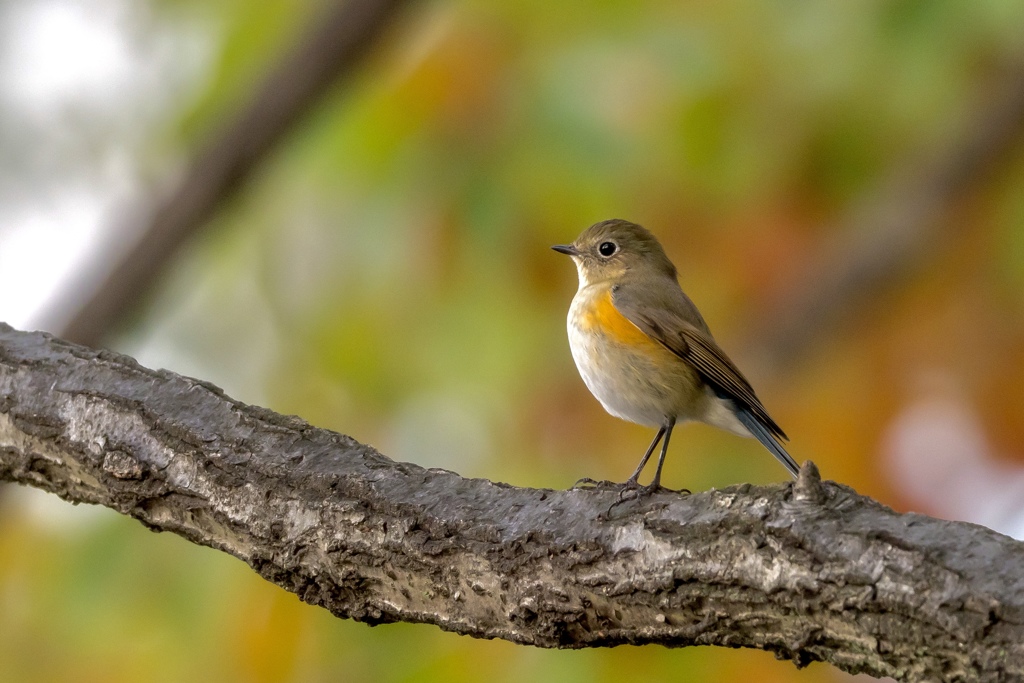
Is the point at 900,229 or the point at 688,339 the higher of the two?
the point at 900,229

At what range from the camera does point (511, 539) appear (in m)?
2.54

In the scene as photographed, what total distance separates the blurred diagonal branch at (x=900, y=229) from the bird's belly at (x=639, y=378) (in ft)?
7.33

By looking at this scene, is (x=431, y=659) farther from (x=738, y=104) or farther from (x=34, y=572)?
(x=738, y=104)

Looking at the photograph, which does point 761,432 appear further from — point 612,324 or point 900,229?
point 900,229

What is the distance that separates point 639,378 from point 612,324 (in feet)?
0.93

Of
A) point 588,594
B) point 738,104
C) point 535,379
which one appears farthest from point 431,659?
point 738,104

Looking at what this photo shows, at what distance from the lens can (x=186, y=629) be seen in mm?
5621

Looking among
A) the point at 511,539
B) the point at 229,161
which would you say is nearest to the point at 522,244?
the point at 229,161

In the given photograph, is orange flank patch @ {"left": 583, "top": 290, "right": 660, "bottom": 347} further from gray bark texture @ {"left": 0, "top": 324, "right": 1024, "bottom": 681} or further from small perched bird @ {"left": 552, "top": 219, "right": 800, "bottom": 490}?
gray bark texture @ {"left": 0, "top": 324, "right": 1024, "bottom": 681}

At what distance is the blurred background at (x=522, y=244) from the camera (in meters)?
5.30

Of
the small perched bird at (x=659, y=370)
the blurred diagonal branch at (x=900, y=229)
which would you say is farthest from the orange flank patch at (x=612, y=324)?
the blurred diagonal branch at (x=900, y=229)

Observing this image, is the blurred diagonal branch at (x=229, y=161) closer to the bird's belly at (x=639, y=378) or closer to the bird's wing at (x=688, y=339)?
the bird's wing at (x=688, y=339)

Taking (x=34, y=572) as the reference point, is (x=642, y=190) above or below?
above

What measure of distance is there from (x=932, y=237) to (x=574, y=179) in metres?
2.17
